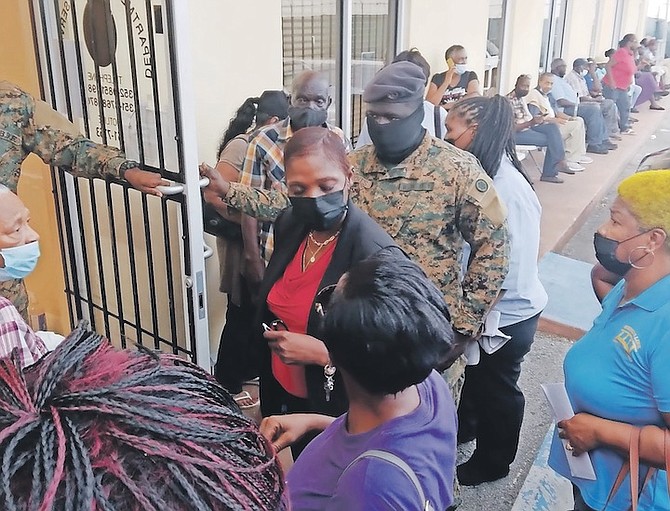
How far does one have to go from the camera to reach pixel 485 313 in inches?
78.4

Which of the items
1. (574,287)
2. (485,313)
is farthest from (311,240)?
(574,287)

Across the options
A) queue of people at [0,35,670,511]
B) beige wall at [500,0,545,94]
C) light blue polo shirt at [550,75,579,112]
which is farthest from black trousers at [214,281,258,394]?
light blue polo shirt at [550,75,579,112]

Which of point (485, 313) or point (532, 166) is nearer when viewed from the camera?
point (485, 313)

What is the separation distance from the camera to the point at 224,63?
2.99 metres

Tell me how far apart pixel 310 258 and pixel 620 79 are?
30.5 ft

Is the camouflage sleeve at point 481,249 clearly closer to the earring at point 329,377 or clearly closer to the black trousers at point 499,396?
the black trousers at point 499,396

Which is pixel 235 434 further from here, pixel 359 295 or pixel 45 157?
pixel 45 157

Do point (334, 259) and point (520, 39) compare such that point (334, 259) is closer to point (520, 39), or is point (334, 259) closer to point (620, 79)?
point (520, 39)

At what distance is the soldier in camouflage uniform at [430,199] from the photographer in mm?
1899

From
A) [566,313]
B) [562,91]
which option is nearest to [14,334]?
[566,313]

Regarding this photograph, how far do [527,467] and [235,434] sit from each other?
241 cm

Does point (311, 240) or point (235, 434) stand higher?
point (235, 434)

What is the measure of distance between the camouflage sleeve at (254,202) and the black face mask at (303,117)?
0.40 metres

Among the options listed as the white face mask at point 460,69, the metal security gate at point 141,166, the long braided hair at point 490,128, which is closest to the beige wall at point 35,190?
the metal security gate at point 141,166
